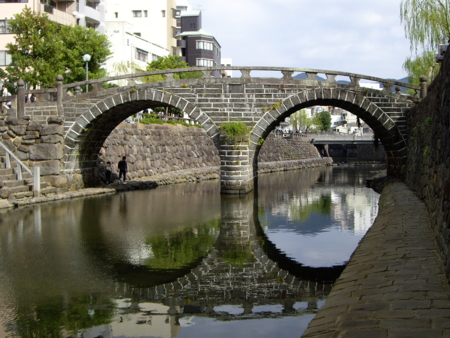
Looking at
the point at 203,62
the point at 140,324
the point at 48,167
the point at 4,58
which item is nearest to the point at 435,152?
the point at 140,324

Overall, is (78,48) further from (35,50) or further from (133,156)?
(133,156)

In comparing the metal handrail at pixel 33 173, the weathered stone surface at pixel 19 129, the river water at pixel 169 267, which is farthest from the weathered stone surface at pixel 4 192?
the weathered stone surface at pixel 19 129

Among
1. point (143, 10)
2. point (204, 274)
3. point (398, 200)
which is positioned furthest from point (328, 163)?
point (204, 274)

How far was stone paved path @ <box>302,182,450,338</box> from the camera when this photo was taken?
4707 mm

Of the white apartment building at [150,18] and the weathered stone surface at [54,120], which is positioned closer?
the weathered stone surface at [54,120]

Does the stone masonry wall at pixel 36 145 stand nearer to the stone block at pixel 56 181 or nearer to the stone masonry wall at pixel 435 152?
the stone block at pixel 56 181

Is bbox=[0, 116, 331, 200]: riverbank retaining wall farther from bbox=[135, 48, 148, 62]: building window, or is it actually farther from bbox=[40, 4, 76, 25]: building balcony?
bbox=[135, 48, 148, 62]: building window

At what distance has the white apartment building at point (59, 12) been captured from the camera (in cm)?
3734

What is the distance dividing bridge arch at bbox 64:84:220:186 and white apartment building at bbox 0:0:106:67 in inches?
512

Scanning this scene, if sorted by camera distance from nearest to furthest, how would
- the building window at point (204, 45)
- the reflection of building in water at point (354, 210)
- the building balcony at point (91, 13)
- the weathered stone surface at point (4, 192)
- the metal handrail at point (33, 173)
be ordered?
the reflection of building in water at point (354, 210) → the weathered stone surface at point (4, 192) → the metal handrail at point (33, 173) → the building balcony at point (91, 13) → the building window at point (204, 45)

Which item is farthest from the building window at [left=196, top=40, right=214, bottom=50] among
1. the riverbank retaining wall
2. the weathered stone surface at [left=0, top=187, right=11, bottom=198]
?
the weathered stone surface at [left=0, top=187, right=11, bottom=198]

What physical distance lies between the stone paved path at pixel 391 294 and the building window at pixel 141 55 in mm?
42985

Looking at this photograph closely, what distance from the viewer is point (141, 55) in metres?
50.5

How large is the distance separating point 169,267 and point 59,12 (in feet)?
113
